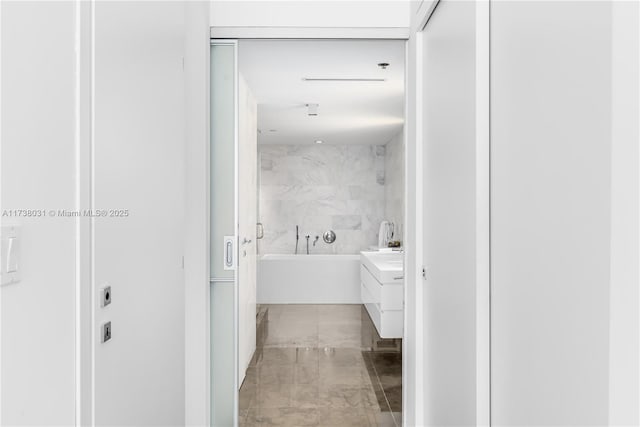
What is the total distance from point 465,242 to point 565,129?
692 mm

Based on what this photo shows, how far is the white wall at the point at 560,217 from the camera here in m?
0.93

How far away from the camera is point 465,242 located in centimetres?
175

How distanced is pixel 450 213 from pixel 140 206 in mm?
1104

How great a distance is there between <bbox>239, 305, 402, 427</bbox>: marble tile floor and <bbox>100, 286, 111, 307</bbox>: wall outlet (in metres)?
1.73

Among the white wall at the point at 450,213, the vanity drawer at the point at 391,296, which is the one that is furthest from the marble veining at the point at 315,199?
the white wall at the point at 450,213

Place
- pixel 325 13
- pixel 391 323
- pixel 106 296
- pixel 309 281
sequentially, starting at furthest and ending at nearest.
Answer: pixel 309 281 → pixel 391 323 → pixel 325 13 → pixel 106 296

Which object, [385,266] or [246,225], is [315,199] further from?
[246,225]

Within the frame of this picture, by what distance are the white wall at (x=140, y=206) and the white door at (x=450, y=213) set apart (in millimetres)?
1046

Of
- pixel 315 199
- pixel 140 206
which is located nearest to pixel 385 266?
pixel 140 206

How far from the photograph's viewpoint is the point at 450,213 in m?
1.96

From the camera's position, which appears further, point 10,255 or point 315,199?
point 315,199

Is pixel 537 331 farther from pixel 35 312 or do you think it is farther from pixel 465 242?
pixel 35 312

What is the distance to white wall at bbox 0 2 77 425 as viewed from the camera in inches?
39.0

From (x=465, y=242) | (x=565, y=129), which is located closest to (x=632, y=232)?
(x=565, y=129)
